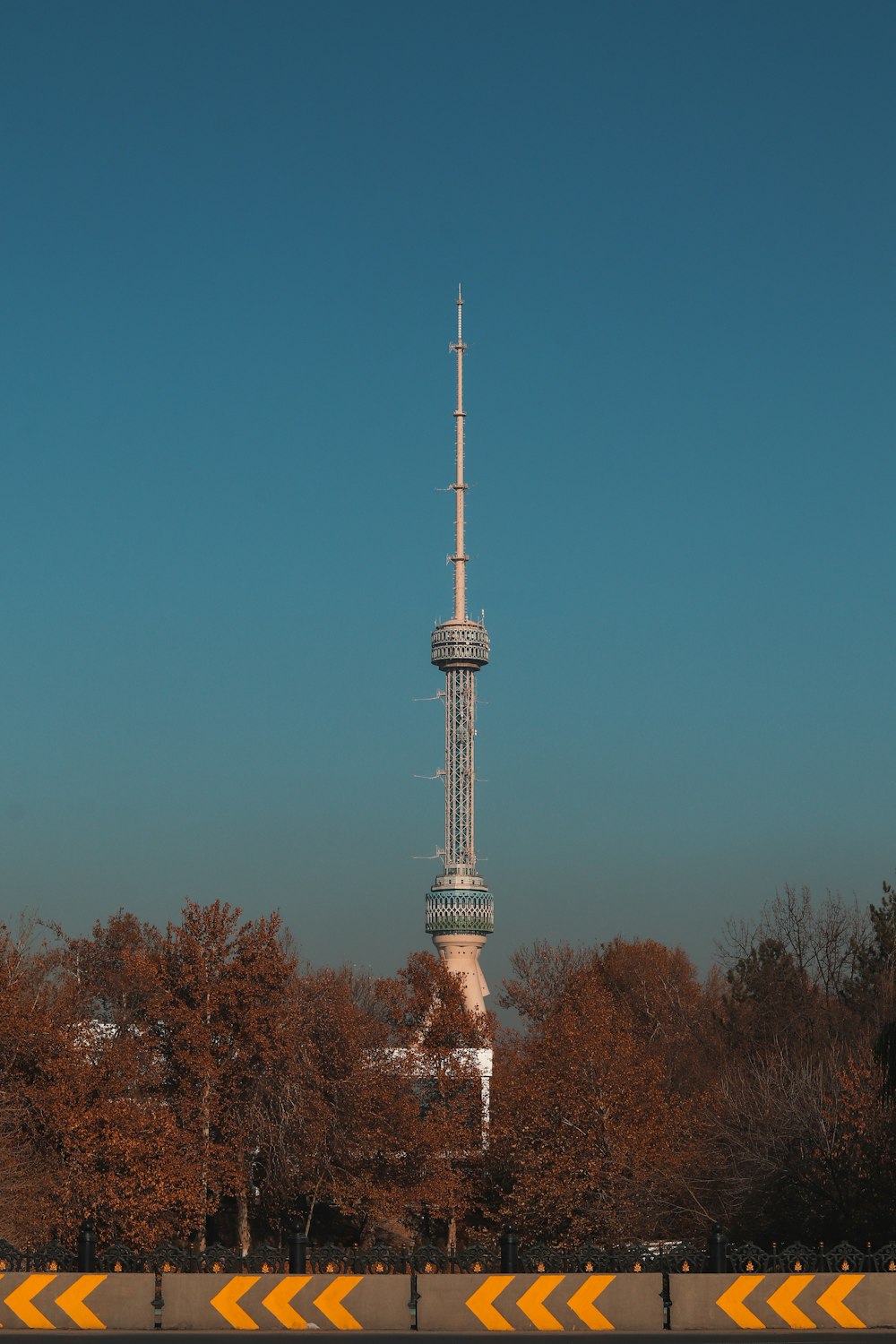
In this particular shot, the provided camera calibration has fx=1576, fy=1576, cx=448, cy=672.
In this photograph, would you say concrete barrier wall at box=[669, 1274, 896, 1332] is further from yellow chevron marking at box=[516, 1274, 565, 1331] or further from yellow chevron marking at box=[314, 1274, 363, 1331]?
yellow chevron marking at box=[314, 1274, 363, 1331]

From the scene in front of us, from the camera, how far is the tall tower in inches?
4906

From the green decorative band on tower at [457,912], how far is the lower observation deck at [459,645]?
60.6 feet

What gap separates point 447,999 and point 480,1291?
4435cm

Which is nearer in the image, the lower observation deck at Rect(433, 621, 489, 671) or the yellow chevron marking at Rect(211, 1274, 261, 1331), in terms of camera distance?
the yellow chevron marking at Rect(211, 1274, 261, 1331)

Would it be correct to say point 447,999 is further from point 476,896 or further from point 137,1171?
point 476,896

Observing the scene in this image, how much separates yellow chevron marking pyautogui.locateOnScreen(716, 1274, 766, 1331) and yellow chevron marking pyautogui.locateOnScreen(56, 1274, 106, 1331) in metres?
7.08

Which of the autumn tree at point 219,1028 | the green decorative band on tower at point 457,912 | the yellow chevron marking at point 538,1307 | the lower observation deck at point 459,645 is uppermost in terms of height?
the lower observation deck at point 459,645

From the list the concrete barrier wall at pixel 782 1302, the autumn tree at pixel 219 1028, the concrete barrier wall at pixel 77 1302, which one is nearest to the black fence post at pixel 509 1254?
the concrete barrier wall at pixel 782 1302

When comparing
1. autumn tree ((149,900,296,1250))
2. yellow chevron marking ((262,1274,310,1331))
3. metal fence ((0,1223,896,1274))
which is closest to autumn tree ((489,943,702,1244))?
autumn tree ((149,900,296,1250))

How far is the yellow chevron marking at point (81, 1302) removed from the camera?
17969 millimetres

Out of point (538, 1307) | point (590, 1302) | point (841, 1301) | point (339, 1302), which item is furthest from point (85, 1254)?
point (841, 1301)

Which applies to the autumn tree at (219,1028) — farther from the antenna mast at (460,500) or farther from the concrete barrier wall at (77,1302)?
the antenna mast at (460,500)

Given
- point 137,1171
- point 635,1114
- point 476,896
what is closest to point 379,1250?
point 137,1171

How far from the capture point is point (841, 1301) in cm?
1784
